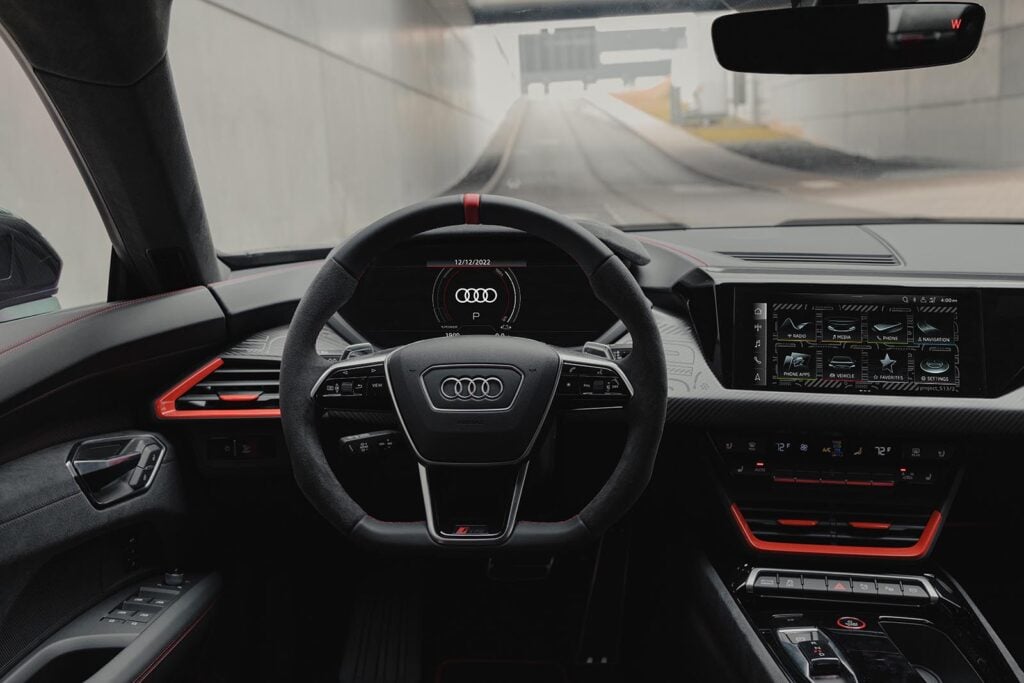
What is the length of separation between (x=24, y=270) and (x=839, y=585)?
95.5 inches

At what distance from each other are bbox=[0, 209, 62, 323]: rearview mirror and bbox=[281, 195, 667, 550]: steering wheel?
0.95 meters

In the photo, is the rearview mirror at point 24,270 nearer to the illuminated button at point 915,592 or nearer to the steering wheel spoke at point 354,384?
the steering wheel spoke at point 354,384

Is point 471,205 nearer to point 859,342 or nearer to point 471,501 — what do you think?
point 471,501

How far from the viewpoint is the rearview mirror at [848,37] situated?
204 cm

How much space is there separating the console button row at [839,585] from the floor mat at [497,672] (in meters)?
0.77

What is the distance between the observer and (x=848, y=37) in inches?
Answer: 82.2

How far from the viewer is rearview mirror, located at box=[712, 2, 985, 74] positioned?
204 cm

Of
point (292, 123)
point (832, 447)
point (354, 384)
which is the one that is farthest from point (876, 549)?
point (292, 123)

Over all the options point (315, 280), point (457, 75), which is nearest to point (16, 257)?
point (315, 280)

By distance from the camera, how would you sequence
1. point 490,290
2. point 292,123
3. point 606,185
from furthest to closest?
point 292,123
point 606,185
point 490,290

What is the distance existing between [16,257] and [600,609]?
2.02 m

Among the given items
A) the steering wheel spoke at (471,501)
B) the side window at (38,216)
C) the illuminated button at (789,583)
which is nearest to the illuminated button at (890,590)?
the illuminated button at (789,583)

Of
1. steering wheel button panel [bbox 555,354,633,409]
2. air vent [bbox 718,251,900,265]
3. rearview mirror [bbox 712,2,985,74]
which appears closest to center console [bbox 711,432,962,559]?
air vent [bbox 718,251,900,265]

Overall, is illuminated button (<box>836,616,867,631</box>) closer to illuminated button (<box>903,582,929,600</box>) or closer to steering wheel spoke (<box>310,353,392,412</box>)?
illuminated button (<box>903,582,929,600</box>)
